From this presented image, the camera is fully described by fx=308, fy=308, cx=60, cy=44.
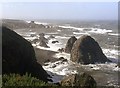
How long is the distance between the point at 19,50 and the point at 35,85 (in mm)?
16783

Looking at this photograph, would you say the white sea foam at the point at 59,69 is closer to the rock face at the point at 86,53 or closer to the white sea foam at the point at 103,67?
the rock face at the point at 86,53

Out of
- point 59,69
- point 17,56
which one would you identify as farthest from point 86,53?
point 17,56

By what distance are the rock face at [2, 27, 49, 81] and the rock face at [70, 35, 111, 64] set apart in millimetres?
12001

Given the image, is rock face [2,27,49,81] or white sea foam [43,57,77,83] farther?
white sea foam [43,57,77,83]

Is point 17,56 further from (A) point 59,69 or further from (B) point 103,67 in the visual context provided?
(B) point 103,67

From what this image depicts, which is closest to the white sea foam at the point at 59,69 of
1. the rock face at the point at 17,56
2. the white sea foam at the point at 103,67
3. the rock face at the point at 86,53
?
the rock face at the point at 86,53

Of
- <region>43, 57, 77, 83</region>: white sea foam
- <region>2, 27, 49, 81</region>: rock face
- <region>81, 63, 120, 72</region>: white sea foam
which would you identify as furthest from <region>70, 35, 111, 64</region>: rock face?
<region>2, 27, 49, 81</region>: rock face

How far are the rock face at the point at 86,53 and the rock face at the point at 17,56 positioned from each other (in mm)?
12001

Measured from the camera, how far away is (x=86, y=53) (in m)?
39.3

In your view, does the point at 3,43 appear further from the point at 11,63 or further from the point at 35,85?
the point at 35,85

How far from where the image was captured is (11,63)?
955 inches

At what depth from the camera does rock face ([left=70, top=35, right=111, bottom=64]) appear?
38.5 metres

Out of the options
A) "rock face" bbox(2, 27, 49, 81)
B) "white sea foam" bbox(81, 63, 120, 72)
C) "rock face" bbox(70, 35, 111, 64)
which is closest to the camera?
"rock face" bbox(2, 27, 49, 81)

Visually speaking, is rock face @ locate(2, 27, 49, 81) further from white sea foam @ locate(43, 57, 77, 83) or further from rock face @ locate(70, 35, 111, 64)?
rock face @ locate(70, 35, 111, 64)
